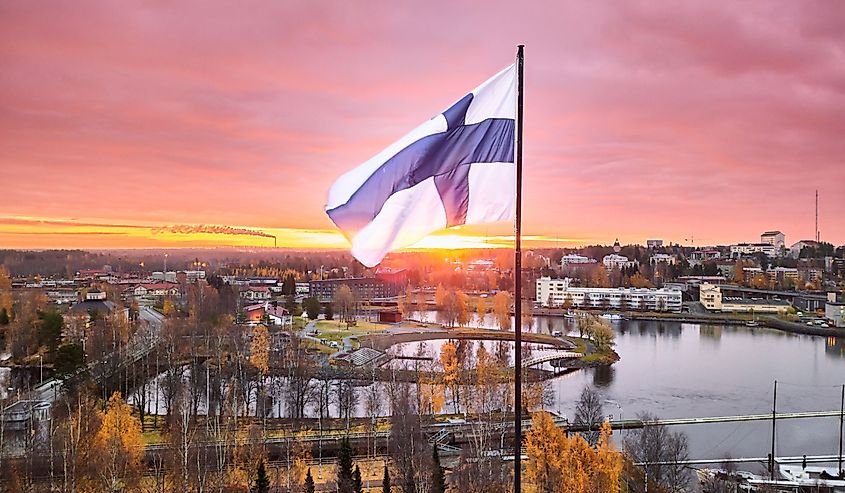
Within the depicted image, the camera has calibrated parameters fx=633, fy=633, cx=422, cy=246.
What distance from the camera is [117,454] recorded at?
4695mm

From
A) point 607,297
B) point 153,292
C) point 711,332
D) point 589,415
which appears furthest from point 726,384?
point 153,292

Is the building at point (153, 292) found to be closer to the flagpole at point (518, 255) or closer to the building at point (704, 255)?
the flagpole at point (518, 255)

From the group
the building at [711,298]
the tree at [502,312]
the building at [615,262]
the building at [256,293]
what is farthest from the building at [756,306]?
the building at [256,293]

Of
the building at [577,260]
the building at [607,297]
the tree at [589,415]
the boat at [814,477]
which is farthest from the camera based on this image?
the building at [577,260]

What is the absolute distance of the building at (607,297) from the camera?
22.0 m

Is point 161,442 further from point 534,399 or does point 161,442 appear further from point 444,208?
point 444,208

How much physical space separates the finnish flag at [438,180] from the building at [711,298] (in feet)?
Result: 73.3

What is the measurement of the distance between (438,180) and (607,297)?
22.4m

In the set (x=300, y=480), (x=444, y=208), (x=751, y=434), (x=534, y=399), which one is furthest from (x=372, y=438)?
(x=444, y=208)

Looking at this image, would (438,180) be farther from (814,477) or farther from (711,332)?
(711,332)

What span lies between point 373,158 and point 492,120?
1.04ft

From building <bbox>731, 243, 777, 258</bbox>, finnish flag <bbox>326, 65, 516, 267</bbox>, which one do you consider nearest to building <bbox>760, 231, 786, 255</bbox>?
building <bbox>731, 243, 777, 258</bbox>

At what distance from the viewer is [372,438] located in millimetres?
6508

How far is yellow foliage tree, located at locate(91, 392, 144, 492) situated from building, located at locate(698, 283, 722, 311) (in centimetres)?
2052
